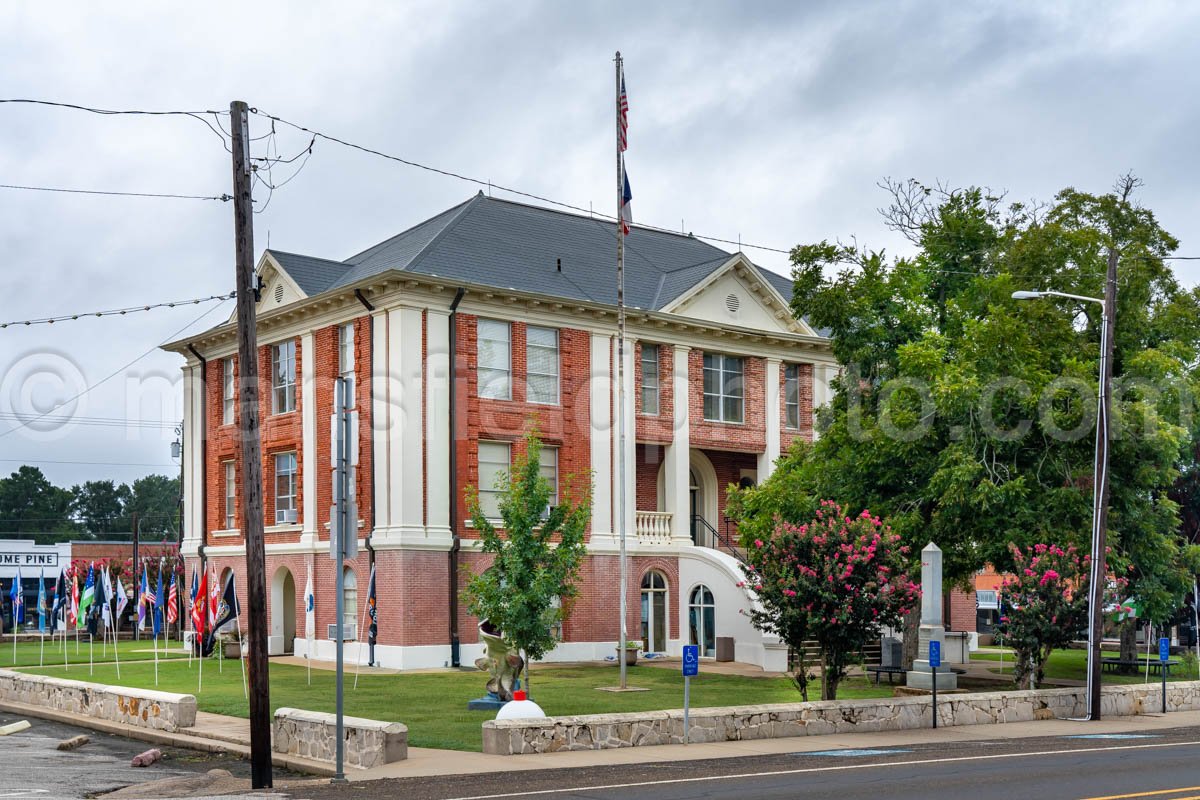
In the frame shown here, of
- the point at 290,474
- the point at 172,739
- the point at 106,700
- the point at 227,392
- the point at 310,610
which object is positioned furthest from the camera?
the point at 227,392

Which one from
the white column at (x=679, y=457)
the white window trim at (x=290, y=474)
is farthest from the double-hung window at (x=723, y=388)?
the white window trim at (x=290, y=474)

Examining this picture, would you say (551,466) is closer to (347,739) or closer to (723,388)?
(723,388)

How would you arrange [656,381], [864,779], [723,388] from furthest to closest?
[723,388]
[656,381]
[864,779]

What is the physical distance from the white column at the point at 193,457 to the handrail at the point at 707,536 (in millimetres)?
16358

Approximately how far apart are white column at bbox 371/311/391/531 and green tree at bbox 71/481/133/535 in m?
103

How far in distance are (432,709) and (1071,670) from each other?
2274cm

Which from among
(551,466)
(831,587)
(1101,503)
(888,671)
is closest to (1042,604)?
(1101,503)

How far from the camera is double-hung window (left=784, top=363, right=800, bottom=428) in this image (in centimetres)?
4525

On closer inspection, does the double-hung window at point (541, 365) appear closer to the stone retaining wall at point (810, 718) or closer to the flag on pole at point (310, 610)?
the flag on pole at point (310, 610)

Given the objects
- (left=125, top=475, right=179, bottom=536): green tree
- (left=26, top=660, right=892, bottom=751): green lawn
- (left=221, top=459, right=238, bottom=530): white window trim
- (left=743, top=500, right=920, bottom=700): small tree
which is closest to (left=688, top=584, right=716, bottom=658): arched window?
(left=26, top=660, right=892, bottom=751): green lawn

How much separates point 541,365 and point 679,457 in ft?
18.5

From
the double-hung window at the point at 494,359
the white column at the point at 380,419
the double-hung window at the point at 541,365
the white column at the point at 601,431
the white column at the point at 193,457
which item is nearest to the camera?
the white column at the point at 380,419

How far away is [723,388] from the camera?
4350 centimetres

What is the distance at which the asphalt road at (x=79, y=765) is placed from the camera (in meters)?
16.0
